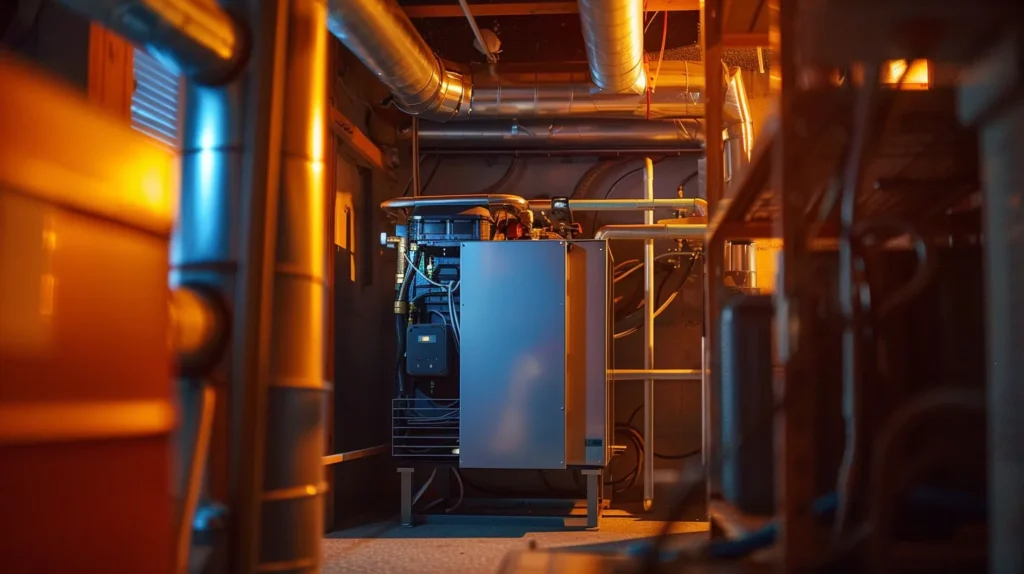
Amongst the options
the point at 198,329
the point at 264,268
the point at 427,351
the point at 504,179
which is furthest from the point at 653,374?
the point at 198,329

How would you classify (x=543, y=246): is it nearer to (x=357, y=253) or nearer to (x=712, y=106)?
(x=357, y=253)

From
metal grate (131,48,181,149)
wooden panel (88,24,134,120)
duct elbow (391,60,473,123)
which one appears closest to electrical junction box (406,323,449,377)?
duct elbow (391,60,473,123)

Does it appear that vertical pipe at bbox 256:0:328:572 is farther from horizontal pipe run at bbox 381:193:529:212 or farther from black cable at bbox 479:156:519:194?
black cable at bbox 479:156:519:194

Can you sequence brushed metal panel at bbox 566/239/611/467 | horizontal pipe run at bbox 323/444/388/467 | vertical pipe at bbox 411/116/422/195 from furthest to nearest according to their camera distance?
vertical pipe at bbox 411/116/422/195 → brushed metal panel at bbox 566/239/611/467 → horizontal pipe run at bbox 323/444/388/467

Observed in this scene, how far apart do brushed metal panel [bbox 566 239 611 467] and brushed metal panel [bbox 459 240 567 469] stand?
5.3 inches

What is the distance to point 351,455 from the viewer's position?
12.3 ft

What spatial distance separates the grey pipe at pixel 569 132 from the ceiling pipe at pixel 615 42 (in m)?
0.55

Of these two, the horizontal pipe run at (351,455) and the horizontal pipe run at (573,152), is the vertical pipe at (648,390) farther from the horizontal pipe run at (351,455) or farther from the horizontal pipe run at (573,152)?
the horizontal pipe run at (351,455)

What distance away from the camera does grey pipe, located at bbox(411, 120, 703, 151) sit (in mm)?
4359

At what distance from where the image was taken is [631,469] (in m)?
4.55

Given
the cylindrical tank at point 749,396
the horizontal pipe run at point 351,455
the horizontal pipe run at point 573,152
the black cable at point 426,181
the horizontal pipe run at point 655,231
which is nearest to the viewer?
the cylindrical tank at point 749,396

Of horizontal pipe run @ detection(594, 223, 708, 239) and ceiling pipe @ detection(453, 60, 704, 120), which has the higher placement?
ceiling pipe @ detection(453, 60, 704, 120)

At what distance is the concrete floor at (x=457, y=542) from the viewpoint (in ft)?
9.43

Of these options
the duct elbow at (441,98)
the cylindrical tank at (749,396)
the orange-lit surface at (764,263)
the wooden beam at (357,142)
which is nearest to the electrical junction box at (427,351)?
the wooden beam at (357,142)
